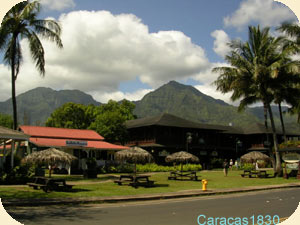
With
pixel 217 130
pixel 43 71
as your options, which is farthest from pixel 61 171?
pixel 217 130

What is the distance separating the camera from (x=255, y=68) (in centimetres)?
2723

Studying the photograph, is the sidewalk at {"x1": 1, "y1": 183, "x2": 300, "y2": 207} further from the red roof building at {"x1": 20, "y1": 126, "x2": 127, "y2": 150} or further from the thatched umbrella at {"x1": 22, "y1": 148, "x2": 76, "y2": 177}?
the red roof building at {"x1": 20, "y1": 126, "x2": 127, "y2": 150}

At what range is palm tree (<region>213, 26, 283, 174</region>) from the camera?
2751 centimetres

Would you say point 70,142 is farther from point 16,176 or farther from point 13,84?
point 16,176

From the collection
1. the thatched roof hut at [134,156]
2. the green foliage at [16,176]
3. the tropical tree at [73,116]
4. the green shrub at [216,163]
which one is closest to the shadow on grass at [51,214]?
the green foliage at [16,176]

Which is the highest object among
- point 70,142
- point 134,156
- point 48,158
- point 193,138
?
point 193,138

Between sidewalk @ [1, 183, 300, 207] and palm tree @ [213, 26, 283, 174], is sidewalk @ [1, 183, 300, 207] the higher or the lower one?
the lower one

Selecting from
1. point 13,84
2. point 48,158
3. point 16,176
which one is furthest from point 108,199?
point 13,84

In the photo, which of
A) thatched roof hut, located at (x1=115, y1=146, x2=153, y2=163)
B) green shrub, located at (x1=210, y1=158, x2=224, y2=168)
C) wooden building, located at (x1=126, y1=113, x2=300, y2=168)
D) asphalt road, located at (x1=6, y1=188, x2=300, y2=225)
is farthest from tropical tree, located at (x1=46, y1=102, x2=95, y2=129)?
asphalt road, located at (x1=6, y1=188, x2=300, y2=225)

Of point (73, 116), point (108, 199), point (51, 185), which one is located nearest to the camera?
point (108, 199)

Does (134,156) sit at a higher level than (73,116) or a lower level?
lower

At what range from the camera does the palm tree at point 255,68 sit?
90.2 feet

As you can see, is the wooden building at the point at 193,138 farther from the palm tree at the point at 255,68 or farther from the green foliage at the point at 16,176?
the green foliage at the point at 16,176

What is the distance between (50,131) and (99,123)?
10.2 meters
